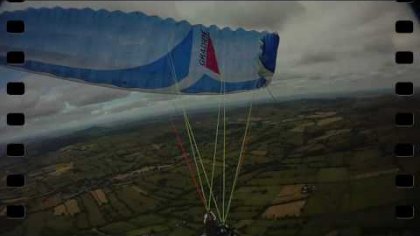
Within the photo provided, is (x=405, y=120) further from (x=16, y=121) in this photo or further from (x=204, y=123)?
(x=16, y=121)


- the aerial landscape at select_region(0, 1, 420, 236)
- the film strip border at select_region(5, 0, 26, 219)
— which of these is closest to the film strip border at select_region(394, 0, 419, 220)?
the aerial landscape at select_region(0, 1, 420, 236)

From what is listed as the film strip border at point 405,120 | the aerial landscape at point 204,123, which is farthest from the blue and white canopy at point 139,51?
the film strip border at point 405,120

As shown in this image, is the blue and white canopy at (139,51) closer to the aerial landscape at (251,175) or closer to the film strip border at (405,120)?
the aerial landscape at (251,175)

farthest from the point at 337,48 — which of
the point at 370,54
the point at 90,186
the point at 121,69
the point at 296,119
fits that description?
the point at 90,186

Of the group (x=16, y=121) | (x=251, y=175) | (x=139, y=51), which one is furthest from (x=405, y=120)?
(x=16, y=121)

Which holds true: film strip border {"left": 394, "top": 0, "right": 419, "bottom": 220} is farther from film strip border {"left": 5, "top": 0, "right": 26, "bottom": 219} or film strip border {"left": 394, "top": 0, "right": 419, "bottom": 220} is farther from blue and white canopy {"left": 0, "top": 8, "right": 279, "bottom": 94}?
film strip border {"left": 5, "top": 0, "right": 26, "bottom": 219}

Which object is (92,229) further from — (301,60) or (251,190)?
(301,60)
